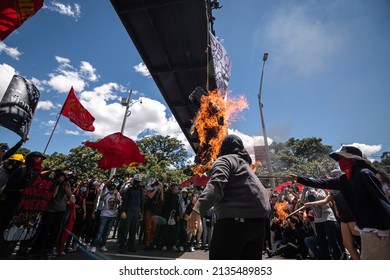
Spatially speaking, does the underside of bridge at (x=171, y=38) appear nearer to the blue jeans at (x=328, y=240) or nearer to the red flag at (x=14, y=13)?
the red flag at (x=14, y=13)

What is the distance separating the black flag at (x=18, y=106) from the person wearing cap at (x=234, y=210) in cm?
435

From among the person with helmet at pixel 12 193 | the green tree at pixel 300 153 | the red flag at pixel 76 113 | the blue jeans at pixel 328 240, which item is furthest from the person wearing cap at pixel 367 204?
the green tree at pixel 300 153

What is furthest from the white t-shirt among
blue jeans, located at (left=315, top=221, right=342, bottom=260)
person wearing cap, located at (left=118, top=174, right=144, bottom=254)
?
blue jeans, located at (left=315, top=221, right=342, bottom=260)

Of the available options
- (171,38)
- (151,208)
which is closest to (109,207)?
(151,208)

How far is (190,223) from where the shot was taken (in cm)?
204

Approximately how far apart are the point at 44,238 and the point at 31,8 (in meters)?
5.06

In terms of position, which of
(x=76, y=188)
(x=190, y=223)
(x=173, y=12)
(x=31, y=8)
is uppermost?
(x=173, y=12)

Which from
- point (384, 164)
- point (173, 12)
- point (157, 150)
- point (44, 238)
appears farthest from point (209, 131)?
point (384, 164)

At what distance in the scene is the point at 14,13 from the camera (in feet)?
14.1

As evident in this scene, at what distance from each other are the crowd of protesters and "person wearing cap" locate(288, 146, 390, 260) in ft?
0.23

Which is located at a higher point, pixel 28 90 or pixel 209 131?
pixel 209 131

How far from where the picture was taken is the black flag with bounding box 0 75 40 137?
420 cm

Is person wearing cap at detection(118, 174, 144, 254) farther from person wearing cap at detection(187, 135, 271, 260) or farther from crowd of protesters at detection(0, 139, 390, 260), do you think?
person wearing cap at detection(187, 135, 271, 260)
